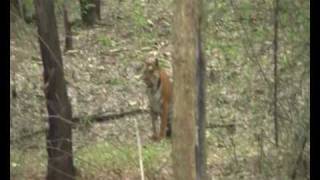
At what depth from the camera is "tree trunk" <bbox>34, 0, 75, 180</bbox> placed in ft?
32.8

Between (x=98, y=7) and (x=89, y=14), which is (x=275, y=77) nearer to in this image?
(x=89, y=14)

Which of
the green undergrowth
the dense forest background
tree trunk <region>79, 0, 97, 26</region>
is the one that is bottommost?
the green undergrowth

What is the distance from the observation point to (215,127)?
33.2 feet

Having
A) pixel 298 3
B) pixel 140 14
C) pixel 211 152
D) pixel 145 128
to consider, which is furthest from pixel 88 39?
pixel 298 3

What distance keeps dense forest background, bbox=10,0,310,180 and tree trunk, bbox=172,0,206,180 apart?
13.7 inches

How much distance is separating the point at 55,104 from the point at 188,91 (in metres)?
3.27

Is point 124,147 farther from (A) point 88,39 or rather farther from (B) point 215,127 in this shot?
(A) point 88,39

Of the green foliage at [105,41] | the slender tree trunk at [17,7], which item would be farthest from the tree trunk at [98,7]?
the slender tree trunk at [17,7]

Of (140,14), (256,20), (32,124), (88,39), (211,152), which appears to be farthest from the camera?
(140,14)

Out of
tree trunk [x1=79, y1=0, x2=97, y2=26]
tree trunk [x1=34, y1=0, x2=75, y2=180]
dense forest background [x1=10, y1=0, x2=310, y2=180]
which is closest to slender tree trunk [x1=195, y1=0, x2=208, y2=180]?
dense forest background [x1=10, y1=0, x2=310, y2=180]

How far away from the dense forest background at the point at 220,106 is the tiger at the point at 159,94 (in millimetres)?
318

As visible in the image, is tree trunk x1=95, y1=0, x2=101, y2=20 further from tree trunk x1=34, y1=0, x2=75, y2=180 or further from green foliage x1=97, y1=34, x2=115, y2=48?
tree trunk x1=34, y1=0, x2=75, y2=180

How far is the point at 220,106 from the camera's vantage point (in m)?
10.8

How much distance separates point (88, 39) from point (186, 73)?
33.4 ft
